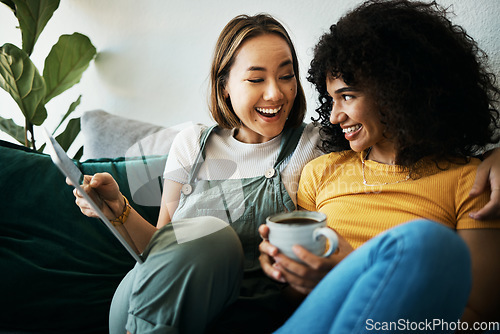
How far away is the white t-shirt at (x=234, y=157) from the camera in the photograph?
45.3 inches

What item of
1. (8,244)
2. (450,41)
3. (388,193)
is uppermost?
(450,41)

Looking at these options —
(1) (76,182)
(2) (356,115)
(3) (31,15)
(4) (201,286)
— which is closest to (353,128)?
(2) (356,115)

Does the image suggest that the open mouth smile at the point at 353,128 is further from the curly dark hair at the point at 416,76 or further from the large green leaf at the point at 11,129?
the large green leaf at the point at 11,129

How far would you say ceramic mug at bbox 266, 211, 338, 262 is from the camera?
670 mm

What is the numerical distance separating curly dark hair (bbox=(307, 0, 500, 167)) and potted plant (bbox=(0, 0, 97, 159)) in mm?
1361

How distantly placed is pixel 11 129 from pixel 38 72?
335 millimetres

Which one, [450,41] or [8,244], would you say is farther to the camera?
[8,244]

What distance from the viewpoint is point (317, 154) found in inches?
46.4

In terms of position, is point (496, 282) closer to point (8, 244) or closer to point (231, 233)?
point (231, 233)

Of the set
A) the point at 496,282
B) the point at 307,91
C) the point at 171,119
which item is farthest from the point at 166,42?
the point at 496,282

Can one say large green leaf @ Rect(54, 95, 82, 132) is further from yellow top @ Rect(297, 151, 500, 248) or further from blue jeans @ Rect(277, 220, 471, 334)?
blue jeans @ Rect(277, 220, 471, 334)

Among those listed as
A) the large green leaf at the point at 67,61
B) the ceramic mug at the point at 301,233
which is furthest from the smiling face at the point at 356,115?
the large green leaf at the point at 67,61

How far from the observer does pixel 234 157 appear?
47.3 inches

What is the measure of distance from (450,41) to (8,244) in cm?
119
